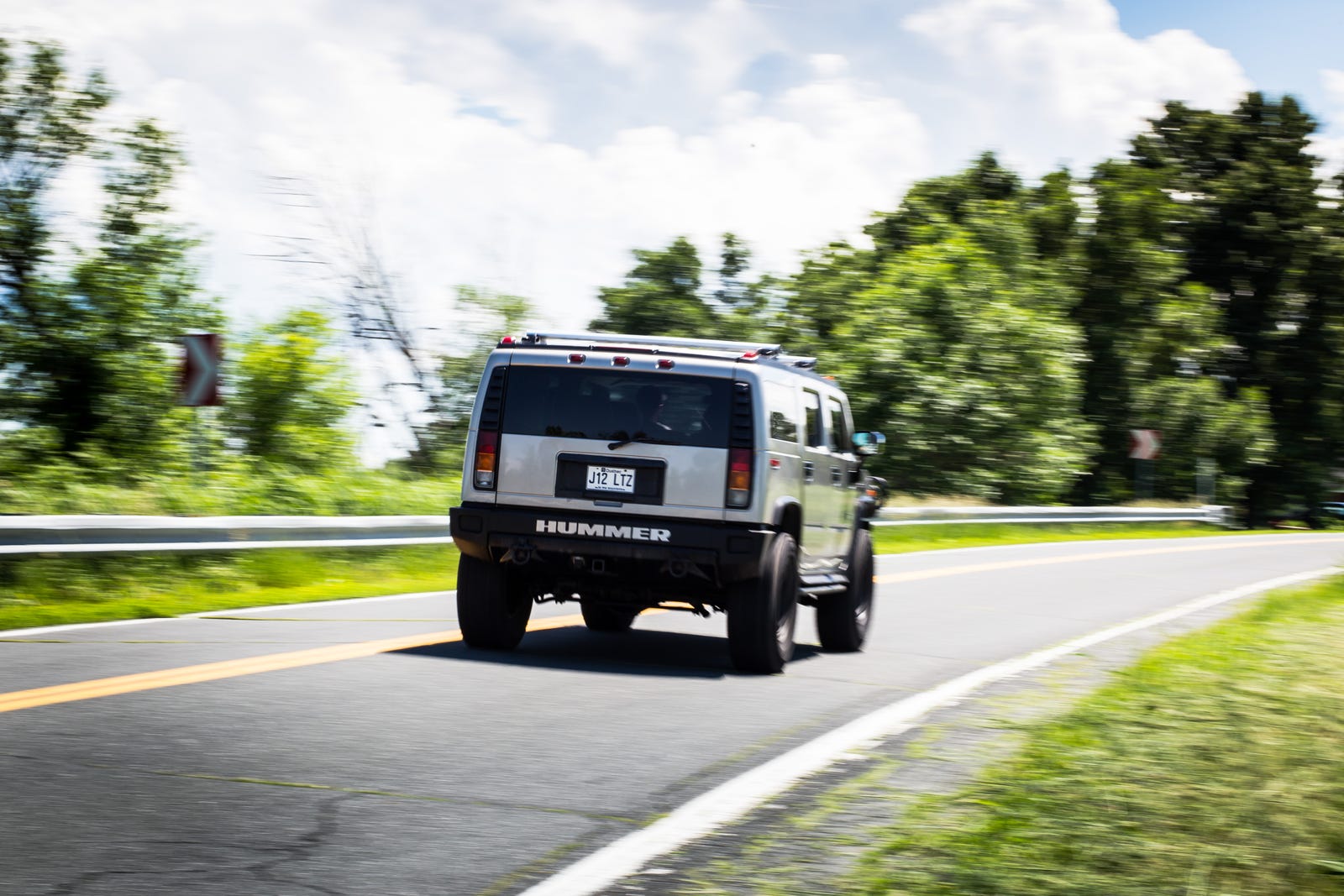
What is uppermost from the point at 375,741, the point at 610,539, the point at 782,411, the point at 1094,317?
the point at 1094,317

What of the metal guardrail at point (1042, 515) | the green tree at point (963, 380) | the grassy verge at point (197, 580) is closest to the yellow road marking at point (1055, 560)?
the metal guardrail at point (1042, 515)

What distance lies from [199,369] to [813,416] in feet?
21.0

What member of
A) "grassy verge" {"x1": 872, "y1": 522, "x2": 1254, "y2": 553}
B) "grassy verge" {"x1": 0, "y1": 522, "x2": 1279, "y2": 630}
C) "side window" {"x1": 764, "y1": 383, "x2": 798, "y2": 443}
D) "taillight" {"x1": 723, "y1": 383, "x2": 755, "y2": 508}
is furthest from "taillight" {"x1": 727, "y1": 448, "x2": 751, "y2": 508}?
"grassy verge" {"x1": 872, "y1": 522, "x2": 1254, "y2": 553}

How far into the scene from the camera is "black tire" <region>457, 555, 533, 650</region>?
31.8 ft

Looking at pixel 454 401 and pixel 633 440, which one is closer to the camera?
pixel 633 440

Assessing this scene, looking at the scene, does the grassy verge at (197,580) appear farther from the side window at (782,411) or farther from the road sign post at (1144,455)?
the road sign post at (1144,455)

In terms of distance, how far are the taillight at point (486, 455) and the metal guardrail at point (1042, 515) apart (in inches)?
519

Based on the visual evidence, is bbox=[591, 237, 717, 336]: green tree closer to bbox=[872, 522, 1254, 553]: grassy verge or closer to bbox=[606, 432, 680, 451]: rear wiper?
bbox=[872, 522, 1254, 553]: grassy verge

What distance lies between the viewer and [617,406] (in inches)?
376

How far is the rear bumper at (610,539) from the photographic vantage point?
9234 millimetres

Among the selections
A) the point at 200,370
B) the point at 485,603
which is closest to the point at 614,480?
the point at 485,603

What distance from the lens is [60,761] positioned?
5734 millimetres

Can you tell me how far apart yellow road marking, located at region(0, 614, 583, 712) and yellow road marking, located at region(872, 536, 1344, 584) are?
386cm

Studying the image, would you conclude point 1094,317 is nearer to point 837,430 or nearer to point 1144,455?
point 1144,455
